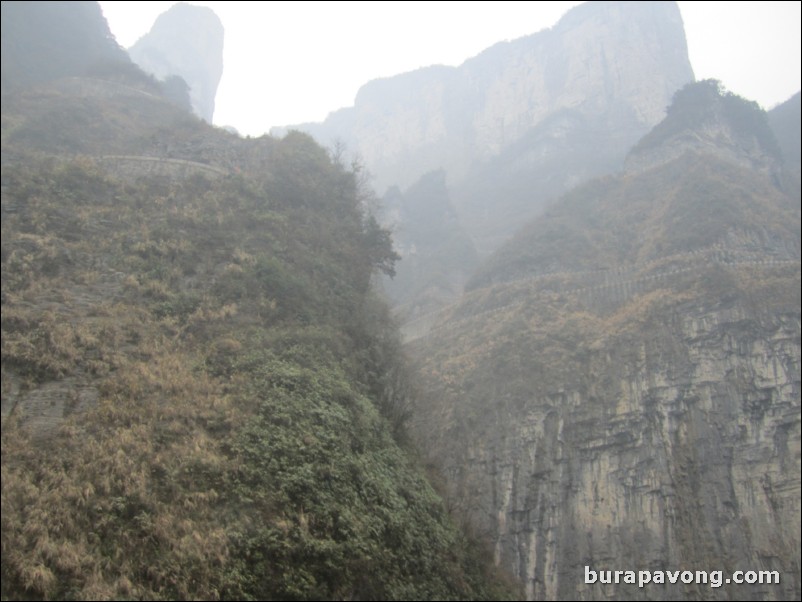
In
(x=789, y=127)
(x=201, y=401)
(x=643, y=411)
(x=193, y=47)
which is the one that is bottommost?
(x=201, y=401)

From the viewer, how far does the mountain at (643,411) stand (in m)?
22.0

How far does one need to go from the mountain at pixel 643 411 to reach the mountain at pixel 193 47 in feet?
209

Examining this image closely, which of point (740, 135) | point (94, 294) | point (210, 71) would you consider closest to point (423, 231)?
point (740, 135)

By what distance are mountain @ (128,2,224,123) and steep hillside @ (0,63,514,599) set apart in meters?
65.8

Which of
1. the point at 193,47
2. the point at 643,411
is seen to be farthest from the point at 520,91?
the point at 643,411

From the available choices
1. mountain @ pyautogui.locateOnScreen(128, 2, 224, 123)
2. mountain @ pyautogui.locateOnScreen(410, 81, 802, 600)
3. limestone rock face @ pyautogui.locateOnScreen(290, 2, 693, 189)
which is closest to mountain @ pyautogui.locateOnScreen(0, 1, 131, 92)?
mountain @ pyautogui.locateOnScreen(128, 2, 224, 123)

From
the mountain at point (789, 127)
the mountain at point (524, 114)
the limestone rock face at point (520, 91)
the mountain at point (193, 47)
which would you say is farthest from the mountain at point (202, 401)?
the limestone rock face at point (520, 91)

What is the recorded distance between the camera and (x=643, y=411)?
25234 mm

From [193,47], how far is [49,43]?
45.5 m

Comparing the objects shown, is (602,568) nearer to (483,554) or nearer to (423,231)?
(483,554)

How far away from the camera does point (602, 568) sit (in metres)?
22.3

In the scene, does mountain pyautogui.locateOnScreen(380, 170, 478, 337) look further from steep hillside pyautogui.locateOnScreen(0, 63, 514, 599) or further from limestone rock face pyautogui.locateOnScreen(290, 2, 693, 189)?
steep hillside pyautogui.locateOnScreen(0, 63, 514, 599)

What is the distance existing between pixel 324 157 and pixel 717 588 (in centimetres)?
2243

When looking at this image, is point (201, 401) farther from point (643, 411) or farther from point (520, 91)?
point (520, 91)
